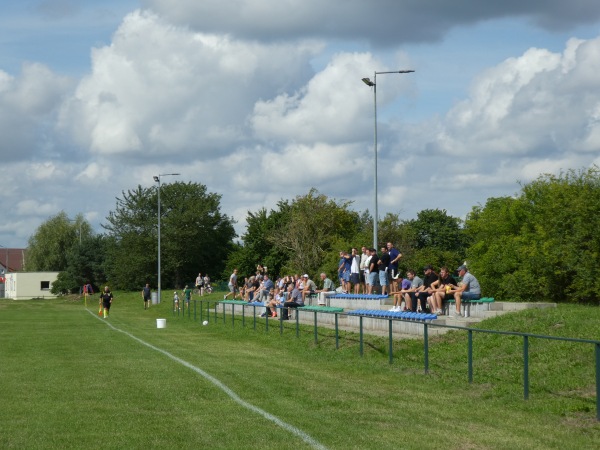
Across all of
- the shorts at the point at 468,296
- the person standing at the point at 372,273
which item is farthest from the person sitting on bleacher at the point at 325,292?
the shorts at the point at 468,296

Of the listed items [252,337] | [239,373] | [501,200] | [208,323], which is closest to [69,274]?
[501,200]

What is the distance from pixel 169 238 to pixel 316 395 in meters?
90.3

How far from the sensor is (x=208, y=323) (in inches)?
1641

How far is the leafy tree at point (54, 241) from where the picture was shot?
13962 centimetres

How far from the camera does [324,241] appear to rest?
74812mm

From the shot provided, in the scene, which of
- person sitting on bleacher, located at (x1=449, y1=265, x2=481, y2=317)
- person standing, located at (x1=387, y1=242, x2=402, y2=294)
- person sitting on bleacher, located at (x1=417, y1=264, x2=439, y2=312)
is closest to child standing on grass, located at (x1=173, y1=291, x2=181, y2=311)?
person standing, located at (x1=387, y1=242, x2=402, y2=294)

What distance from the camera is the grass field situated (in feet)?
36.9

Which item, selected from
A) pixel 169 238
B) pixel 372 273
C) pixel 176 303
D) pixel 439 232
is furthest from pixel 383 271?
pixel 439 232

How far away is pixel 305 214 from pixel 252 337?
45893 mm

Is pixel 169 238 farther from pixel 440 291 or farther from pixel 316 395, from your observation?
pixel 316 395

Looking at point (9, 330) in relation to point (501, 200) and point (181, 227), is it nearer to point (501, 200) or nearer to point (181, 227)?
point (501, 200)

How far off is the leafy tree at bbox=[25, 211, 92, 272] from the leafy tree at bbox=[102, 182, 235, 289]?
32.0 m

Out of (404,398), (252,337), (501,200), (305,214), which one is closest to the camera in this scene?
(404,398)

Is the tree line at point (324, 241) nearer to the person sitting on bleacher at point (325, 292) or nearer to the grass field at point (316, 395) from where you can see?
the person sitting on bleacher at point (325, 292)
